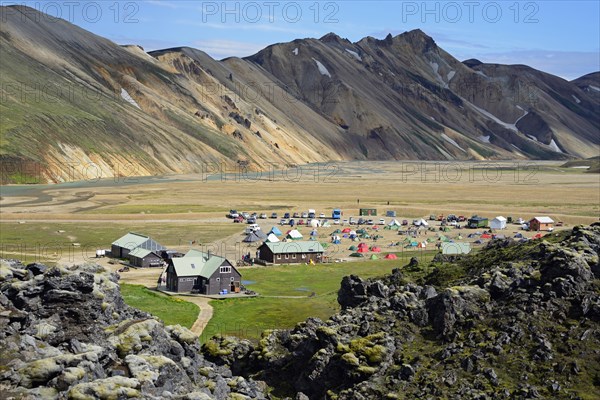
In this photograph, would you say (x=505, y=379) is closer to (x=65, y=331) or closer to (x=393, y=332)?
(x=393, y=332)

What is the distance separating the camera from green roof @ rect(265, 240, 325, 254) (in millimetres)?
90500

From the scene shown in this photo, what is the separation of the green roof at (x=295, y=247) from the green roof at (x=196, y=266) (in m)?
18.2

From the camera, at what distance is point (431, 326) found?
36.0m

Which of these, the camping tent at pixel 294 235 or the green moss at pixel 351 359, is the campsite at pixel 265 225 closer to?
the camping tent at pixel 294 235

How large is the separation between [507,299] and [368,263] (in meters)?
52.4

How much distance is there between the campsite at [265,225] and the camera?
72.9 metres

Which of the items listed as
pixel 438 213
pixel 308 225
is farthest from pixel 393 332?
pixel 438 213

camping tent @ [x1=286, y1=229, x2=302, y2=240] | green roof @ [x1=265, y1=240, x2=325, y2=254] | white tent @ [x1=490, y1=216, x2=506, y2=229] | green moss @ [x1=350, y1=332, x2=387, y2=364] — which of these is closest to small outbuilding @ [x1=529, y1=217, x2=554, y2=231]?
white tent @ [x1=490, y1=216, x2=506, y2=229]

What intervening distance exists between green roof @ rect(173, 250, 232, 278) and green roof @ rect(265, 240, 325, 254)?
59.6 ft

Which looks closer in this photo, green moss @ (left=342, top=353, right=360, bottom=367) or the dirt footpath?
green moss @ (left=342, top=353, right=360, bottom=367)

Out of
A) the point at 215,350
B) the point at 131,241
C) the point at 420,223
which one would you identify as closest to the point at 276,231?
the point at 420,223

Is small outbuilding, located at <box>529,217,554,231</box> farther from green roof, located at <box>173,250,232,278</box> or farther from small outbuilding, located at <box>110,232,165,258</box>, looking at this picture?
green roof, located at <box>173,250,232,278</box>

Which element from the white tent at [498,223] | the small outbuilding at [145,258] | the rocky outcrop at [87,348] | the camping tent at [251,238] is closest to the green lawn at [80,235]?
the camping tent at [251,238]

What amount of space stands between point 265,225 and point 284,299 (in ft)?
195
